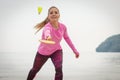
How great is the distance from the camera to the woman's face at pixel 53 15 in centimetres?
318

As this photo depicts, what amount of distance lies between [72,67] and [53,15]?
0.61 m

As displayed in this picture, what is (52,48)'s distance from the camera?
10.2 ft

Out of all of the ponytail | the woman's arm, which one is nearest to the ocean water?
the woman's arm


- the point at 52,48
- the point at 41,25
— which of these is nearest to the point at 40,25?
the point at 41,25

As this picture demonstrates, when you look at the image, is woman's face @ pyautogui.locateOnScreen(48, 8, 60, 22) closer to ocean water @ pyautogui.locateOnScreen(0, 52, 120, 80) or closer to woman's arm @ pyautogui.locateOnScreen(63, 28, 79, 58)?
woman's arm @ pyautogui.locateOnScreen(63, 28, 79, 58)

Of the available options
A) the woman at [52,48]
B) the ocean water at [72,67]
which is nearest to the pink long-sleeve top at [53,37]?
the woman at [52,48]

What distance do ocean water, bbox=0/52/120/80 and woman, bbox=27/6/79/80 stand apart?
6 centimetres

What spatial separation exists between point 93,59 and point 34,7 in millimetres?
903

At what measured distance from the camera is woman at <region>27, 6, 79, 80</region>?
10.2 ft

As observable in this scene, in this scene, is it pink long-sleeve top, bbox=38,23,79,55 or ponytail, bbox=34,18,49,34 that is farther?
ponytail, bbox=34,18,49,34

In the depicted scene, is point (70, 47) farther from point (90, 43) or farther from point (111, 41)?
point (111, 41)

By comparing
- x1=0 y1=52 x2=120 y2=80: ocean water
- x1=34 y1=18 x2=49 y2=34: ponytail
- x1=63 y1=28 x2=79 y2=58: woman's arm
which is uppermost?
x1=34 y1=18 x2=49 y2=34: ponytail

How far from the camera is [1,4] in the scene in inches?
136

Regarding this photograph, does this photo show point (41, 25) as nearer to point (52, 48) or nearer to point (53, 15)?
point (53, 15)
